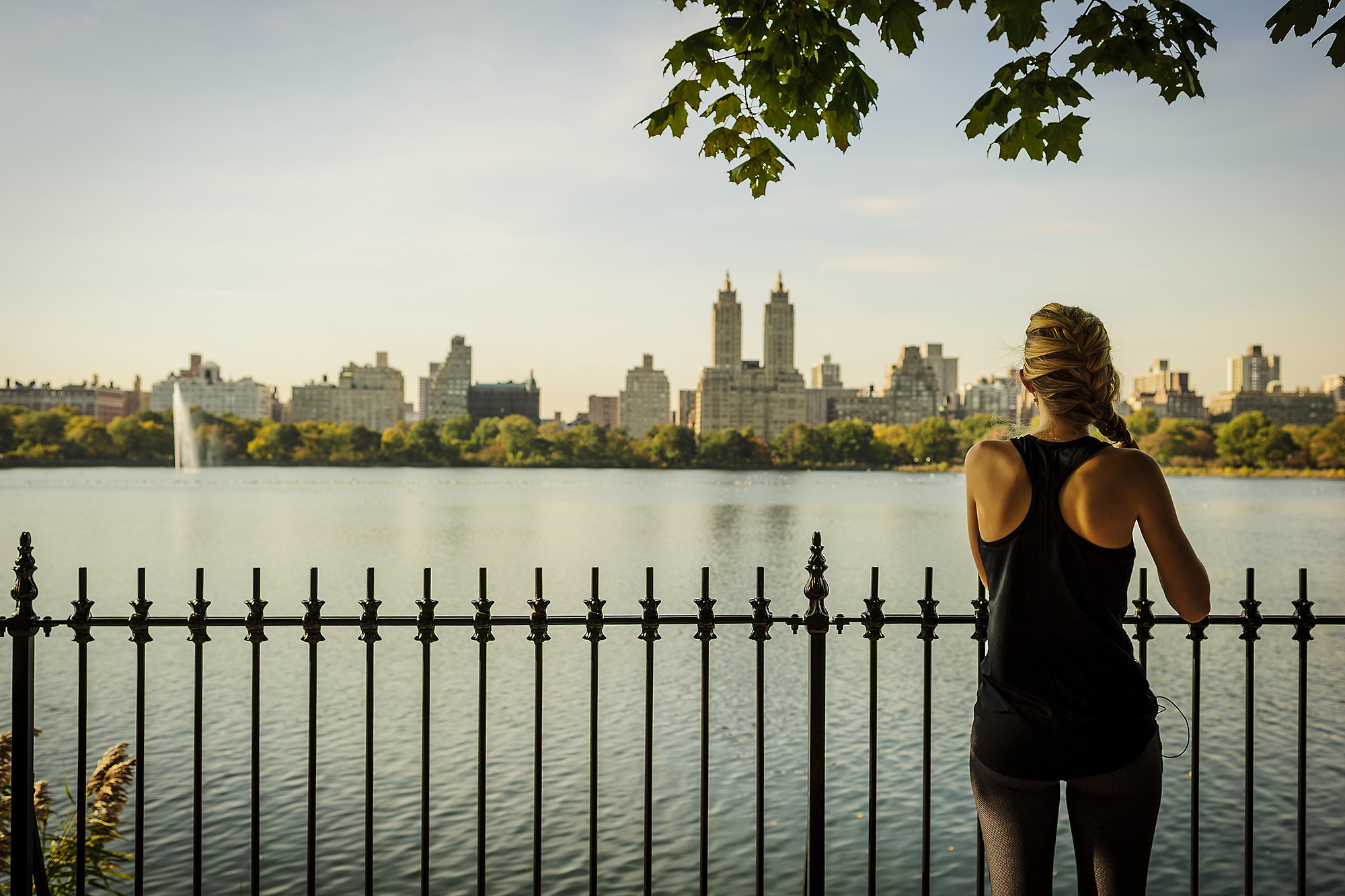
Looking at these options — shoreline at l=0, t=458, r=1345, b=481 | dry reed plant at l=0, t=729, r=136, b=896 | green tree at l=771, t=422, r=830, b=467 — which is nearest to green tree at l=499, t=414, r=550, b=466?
shoreline at l=0, t=458, r=1345, b=481

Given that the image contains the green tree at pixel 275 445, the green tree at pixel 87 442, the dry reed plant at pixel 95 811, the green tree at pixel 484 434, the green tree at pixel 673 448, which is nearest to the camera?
the dry reed plant at pixel 95 811

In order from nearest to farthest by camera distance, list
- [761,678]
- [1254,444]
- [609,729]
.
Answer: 1. [761,678]
2. [609,729]
3. [1254,444]

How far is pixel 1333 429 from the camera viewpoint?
12306cm

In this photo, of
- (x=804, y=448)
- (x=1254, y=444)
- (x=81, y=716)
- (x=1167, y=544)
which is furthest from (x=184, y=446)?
(x=1167, y=544)

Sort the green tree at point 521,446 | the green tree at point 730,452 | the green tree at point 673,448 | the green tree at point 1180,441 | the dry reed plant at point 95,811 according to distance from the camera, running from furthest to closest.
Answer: the green tree at point 730,452, the green tree at point 673,448, the green tree at point 521,446, the green tree at point 1180,441, the dry reed plant at point 95,811

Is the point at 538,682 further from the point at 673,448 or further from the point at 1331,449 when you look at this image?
the point at 673,448

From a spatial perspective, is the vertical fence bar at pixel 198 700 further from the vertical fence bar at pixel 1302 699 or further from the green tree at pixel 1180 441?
the green tree at pixel 1180 441

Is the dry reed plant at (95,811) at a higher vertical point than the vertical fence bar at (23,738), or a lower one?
lower

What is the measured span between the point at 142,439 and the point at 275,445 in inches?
689

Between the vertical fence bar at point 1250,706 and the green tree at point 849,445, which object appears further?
the green tree at point 849,445

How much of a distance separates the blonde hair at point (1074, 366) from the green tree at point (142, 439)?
147m

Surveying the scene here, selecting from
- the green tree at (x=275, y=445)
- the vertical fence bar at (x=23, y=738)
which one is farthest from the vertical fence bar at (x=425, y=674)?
the green tree at (x=275, y=445)

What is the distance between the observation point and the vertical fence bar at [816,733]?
3.50m

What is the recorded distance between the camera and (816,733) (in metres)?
3.69
